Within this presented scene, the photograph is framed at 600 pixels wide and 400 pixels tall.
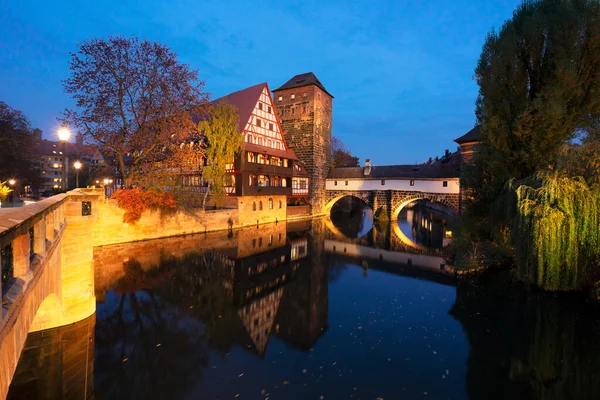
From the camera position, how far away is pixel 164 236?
19.0 m

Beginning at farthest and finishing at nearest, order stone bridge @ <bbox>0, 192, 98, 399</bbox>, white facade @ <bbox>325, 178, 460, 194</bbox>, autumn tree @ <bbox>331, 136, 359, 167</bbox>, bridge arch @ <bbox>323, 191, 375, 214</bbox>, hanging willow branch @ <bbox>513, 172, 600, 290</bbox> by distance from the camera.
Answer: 1. autumn tree @ <bbox>331, 136, 359, 167</bbox>
2. bridge arch @ <bbox>323, 191, 375, 214</bbox>
3. white facade @ <bbox>325, 178, 460, 194</bbox>
4. hanging willow branch @ <bbox>513, 172, 600, 290</bbox>
5. stone bridge @ <bbox>0, 192, 98, 399</bbox>

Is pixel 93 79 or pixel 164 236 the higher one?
pixel 93 79

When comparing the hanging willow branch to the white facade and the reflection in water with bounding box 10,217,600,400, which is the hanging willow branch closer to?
the reflection in water with bounding box 10,217,600,400

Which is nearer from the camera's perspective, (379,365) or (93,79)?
(379,365)

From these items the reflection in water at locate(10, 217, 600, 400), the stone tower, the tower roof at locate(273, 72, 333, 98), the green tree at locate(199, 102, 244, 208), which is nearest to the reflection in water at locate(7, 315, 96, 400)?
the reflection in water at locate(10, 217, 600, 400)

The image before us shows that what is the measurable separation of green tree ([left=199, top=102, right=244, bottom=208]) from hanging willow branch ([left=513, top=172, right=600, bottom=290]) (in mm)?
18025

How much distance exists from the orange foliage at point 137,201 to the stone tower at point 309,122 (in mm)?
19147

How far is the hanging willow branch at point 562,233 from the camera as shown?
8.43m

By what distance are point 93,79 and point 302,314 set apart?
17476 millimetres

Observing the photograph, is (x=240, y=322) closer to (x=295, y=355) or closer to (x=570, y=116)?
(x=295, y=355)

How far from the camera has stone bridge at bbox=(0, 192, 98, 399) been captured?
2.83m

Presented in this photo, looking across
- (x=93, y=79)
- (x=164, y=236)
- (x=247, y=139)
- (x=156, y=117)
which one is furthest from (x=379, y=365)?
(x=247, y=139)

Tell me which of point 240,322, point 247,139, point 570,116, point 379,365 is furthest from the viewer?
point 247,139

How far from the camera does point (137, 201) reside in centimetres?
1681
